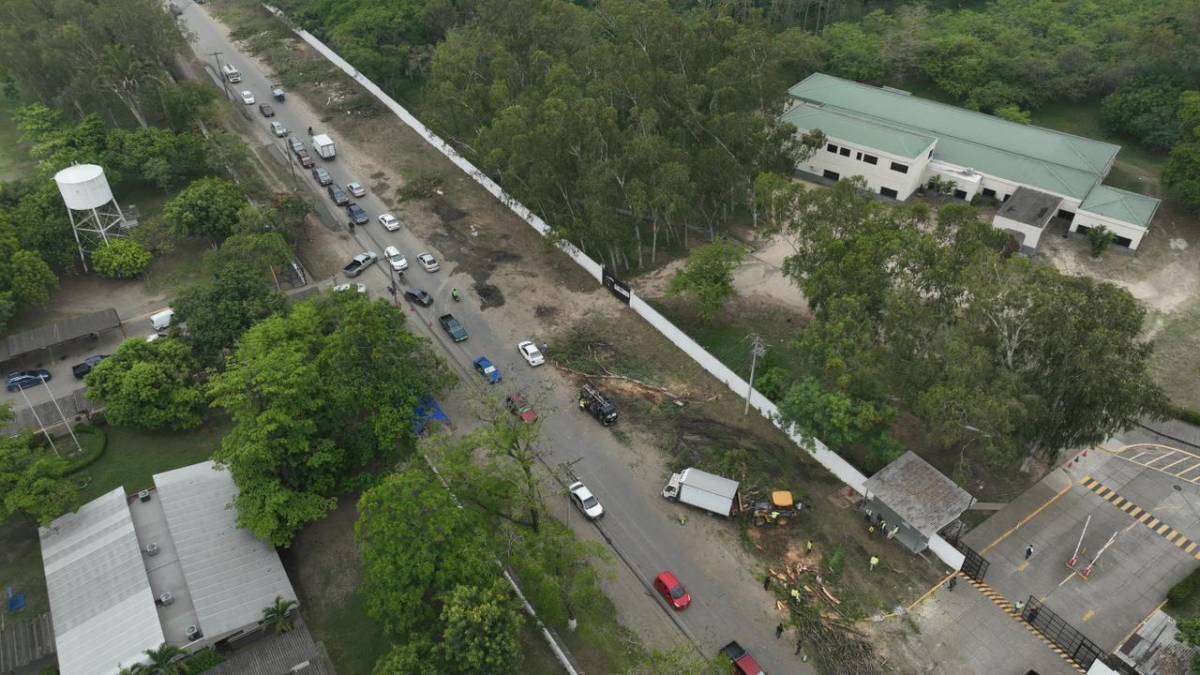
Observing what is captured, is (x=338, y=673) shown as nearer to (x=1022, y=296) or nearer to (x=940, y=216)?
(x=1022, y=296)

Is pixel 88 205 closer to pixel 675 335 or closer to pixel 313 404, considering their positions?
pixel 313 404

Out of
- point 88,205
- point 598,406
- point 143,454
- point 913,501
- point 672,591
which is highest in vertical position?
point 88,205

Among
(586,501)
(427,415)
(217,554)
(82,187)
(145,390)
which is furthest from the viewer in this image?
(82,187)

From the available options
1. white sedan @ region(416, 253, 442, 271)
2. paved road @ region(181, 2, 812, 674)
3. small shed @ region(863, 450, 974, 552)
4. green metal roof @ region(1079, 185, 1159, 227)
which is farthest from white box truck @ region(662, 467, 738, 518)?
green metal roof @ region(1079, 185, 1159, 227)

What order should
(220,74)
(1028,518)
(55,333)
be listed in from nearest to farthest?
1. (1028,518)
2. (55,333)
3. (220,74)

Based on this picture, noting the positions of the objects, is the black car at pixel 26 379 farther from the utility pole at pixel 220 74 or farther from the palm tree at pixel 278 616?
the utility pole at pixel 220 74

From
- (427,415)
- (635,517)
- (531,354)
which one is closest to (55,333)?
(427,415)
